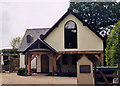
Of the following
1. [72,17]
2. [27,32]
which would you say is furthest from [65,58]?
[27,32]

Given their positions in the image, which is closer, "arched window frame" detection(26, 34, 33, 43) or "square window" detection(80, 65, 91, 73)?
"square window" detection(80, 65, 91, 73)

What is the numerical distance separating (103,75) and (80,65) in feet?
4.65

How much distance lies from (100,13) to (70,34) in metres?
9.20

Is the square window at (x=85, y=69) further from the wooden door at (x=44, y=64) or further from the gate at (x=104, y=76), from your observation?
the wooden door at (x=44, y=64)

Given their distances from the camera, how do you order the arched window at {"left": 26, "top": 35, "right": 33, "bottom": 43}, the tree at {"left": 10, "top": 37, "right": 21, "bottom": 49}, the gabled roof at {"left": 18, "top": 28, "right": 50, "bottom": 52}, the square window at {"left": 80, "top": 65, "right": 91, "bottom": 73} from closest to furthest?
the square window at {"left": 80, "top": 65, "right": 91, "bottom": 73}, the gabled roof at {"left": 18, "top": 28, "right": 50, "bottom": 52}, the arched window at {"left": 26, "top": 35, "right": 33, "bottom": 43}, the tree at {"left": 10, "top": 37, "right": 21, "bottom": 49}

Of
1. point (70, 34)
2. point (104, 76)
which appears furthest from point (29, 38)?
point (104, 76)

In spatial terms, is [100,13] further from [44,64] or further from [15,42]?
[15,42]

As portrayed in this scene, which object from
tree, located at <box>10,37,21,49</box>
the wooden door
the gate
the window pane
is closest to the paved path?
the gate

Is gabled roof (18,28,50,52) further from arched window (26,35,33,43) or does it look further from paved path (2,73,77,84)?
paved path (2,73,77,84)

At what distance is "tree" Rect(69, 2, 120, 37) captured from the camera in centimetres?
2922

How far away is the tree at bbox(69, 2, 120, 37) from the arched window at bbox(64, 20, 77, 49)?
28.0ft

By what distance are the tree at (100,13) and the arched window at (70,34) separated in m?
8.55

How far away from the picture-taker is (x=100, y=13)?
29.5m

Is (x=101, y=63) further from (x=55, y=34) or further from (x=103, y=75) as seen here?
(x=103, y=75)
